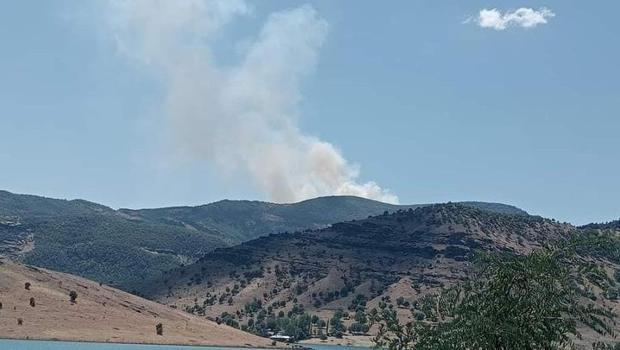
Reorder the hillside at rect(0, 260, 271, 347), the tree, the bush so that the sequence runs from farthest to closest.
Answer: the bush < the hillside at rect(0, 260, 271, 347) < the tree

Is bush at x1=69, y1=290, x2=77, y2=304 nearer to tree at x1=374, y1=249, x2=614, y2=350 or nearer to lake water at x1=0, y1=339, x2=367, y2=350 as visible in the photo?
lake water at x1=0, y1=339, x2=367, y2=350

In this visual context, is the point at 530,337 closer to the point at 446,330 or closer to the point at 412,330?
the point at 446,330

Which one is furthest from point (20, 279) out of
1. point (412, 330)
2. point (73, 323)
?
point (412, 330)

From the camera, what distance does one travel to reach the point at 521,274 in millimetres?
25078

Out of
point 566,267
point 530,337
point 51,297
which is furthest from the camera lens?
point 51,297

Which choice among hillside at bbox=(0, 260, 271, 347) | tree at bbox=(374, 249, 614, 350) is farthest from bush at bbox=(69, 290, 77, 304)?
tree at bbox=(374, 249, 614, 350)

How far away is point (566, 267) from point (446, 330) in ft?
15.1

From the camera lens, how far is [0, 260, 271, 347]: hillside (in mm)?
156750

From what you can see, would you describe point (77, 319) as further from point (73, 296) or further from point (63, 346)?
point (63, 346)

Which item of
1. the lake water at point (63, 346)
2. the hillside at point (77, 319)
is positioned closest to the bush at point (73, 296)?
the hillside at point (77, 319)

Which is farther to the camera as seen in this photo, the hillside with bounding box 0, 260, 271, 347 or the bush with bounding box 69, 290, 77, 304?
the bush with bounding box 69, 290, 77, 304

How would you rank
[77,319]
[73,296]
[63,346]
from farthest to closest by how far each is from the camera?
[73,296], [77,319], [63,346]

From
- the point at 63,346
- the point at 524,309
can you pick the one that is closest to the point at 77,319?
the point at 63,346

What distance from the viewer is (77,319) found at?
552ft
